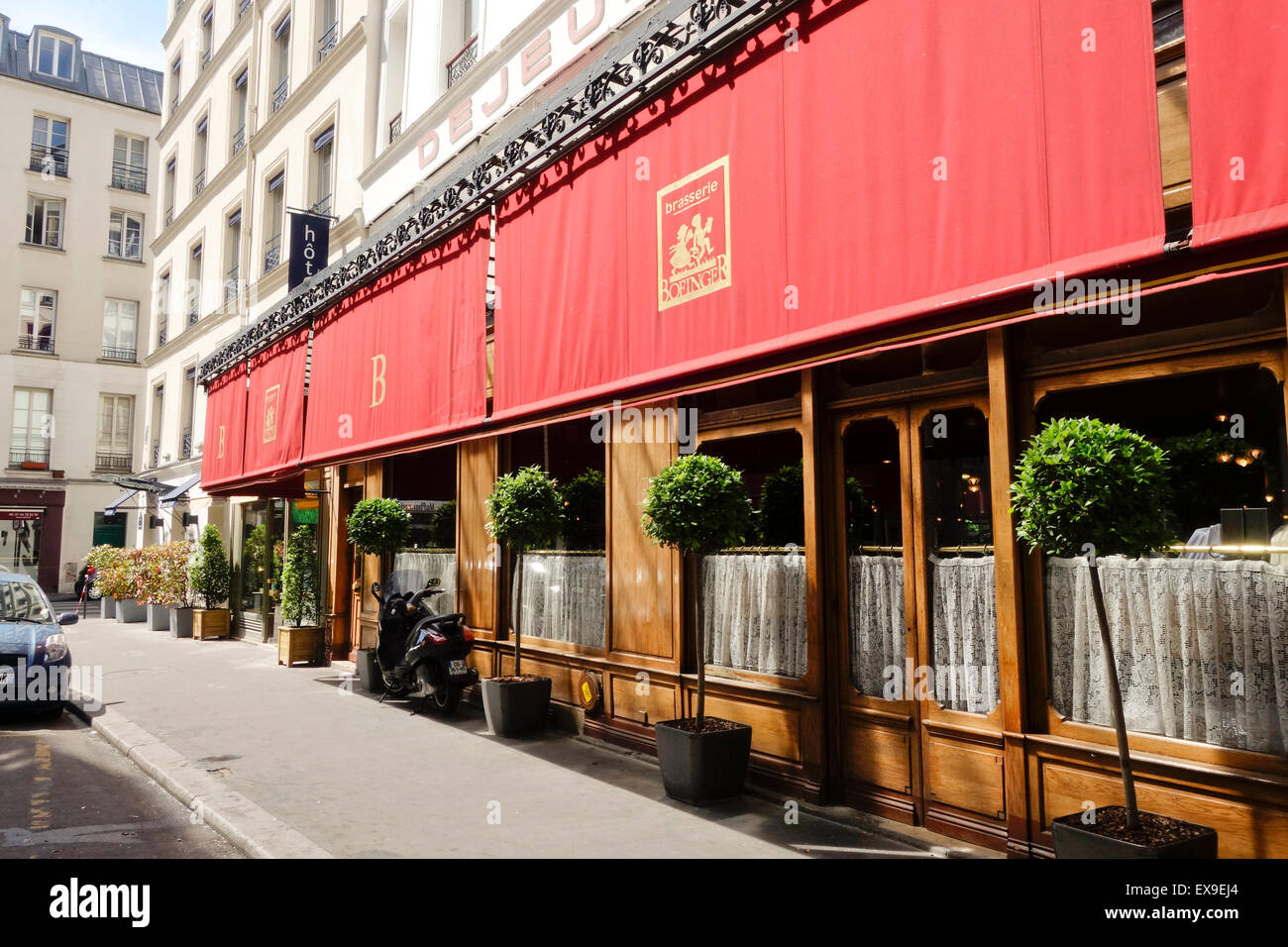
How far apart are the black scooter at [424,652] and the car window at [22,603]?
13.5 feet

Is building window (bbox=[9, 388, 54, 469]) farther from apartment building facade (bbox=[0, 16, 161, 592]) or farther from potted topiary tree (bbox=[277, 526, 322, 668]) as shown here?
potted topiary tree (bbox=[277, 526, 322, 668])

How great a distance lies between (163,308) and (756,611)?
28.1 meters

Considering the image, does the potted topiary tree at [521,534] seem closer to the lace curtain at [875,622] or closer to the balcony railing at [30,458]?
the lace curtain at [875,622]

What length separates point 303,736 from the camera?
8883 millimetres

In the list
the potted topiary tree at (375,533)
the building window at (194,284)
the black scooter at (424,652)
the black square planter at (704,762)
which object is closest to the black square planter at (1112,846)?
the black square planter at (704,762)

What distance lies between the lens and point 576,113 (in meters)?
8.59

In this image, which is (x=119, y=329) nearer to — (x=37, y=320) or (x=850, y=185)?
(x=37, y=320)

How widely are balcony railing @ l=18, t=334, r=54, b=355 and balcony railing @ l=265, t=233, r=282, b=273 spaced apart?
2063cm

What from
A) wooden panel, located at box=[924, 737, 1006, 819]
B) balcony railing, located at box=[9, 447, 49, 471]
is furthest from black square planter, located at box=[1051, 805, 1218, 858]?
balcony railing, located at box=[9, 447, 49, 471]

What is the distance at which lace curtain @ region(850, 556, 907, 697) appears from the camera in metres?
6.09

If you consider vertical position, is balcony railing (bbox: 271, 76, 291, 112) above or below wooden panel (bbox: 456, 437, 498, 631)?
above

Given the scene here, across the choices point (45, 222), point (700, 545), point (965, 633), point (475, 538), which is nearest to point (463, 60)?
point (475, 538)
